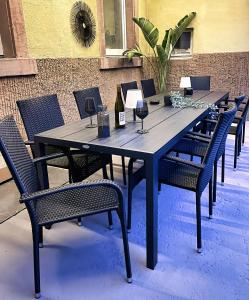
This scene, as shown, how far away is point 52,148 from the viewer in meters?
2.40

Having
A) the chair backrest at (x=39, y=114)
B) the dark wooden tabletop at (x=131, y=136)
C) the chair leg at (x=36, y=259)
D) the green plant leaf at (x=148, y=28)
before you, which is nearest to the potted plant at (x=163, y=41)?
the green plant leaf at (x=148, y=28)

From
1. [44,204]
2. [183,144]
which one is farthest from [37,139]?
[183,144]

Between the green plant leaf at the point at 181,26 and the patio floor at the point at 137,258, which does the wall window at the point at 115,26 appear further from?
the patio floor at the point at 137,258

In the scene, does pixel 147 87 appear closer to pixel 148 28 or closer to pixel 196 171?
pixel 148 28

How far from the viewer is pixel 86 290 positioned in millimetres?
1466

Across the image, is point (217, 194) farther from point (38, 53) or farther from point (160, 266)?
point (38, 53)

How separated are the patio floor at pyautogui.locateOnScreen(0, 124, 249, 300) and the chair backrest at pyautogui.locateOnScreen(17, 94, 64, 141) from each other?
2.35 ft

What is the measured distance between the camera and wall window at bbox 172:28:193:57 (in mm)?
5134

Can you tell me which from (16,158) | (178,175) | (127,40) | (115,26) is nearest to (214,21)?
(127,40)

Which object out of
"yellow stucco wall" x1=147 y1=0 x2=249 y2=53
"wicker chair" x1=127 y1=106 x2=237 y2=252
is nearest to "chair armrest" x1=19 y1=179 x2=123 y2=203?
"wicker chair" x1=127 y1=106 x2=237 y2=252

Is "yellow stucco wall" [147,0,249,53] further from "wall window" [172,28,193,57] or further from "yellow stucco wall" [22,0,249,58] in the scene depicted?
"wall window" [172,28,193,57]

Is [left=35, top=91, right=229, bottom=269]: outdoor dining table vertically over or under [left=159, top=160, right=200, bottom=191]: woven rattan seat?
over

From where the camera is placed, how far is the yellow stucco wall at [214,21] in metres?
4.71

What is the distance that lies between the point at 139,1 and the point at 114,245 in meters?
4.70
